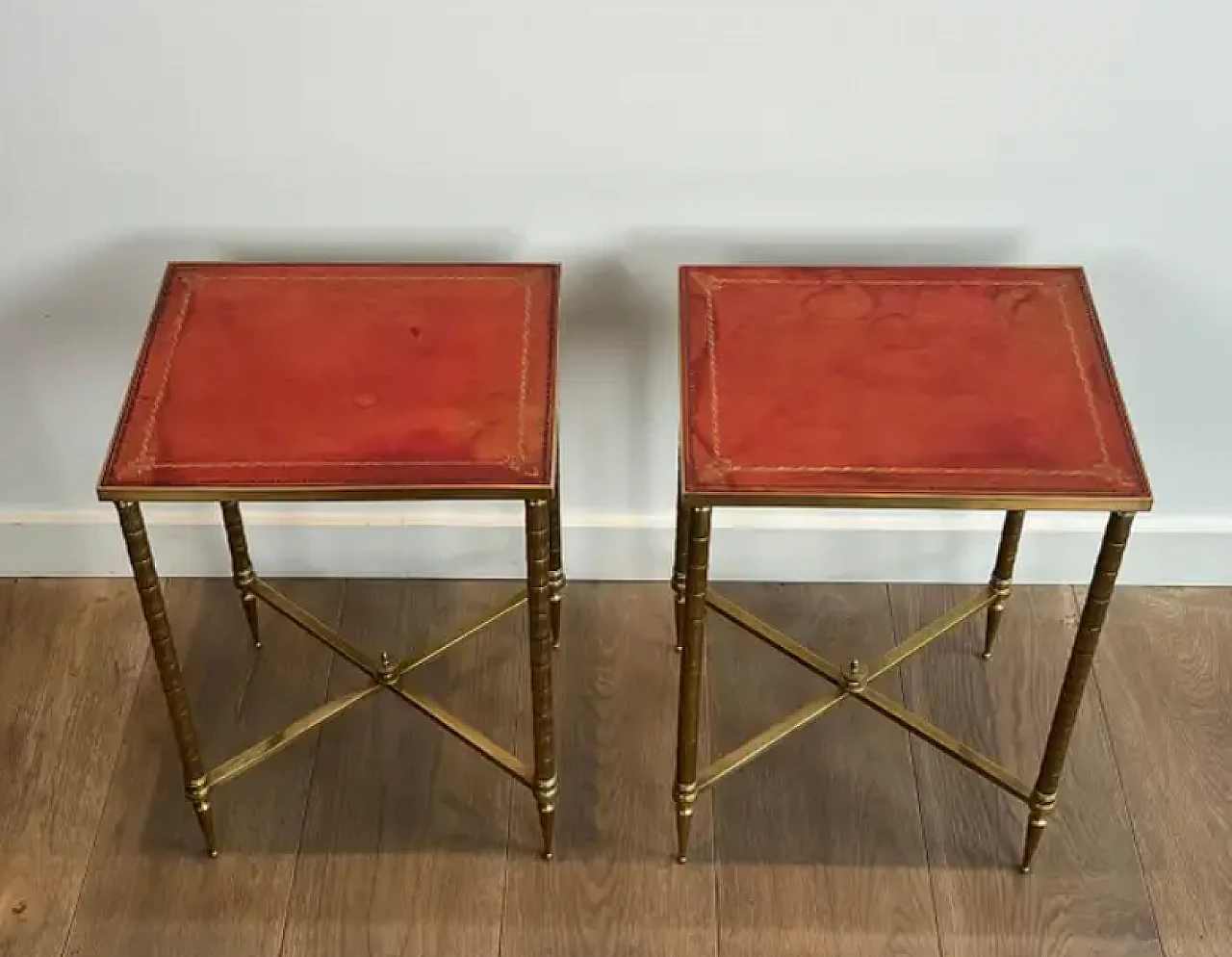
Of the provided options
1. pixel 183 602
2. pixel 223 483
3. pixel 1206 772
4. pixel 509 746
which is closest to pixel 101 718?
pixel 183 602

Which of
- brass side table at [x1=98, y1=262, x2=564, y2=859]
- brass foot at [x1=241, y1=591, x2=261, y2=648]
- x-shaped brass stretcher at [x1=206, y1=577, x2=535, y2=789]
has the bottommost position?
brass foot at [x1=241, y1=591, x2=261, y2=648]

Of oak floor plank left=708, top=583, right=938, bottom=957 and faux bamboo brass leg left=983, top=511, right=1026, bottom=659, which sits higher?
faux bamboo brass leg left=983, top=511, right=1026, bottom=659

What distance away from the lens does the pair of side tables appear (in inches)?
54.0

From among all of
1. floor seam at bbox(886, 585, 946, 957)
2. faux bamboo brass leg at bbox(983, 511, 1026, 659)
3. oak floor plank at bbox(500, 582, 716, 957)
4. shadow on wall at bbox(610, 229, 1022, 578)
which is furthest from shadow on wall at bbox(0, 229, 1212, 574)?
floor seam at bbox(886, 585, 946, 957)

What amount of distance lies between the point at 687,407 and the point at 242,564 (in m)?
0.70

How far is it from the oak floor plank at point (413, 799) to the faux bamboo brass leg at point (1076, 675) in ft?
1.90

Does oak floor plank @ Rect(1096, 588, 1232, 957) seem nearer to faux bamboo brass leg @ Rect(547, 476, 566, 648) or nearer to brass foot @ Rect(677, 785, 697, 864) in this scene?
brass foot @ Rect(677, 785, 697, 864)

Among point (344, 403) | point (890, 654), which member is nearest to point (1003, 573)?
point (890, 654)

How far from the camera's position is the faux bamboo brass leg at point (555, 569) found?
177 cm

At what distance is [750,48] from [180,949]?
1.12 m

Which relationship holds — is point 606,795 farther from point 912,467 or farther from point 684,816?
point 912,467

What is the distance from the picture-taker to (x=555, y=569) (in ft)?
6.06

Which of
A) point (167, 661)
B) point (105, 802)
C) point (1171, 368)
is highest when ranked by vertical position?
point (1171, 368)

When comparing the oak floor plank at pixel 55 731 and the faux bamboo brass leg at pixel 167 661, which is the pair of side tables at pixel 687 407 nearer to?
the faux bamboo brass leg at pixel 167 661
